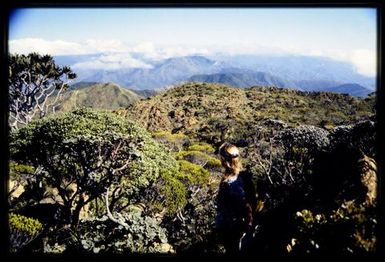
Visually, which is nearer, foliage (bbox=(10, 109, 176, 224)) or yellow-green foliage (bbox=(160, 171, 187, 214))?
foliage (bbox=(10, 109, 176, 224))

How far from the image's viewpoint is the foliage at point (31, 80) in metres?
18.3

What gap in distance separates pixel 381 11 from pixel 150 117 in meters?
33.2

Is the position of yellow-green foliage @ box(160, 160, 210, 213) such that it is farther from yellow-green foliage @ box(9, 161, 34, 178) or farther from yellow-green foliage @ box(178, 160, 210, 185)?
yellow-green foliage @ box(9, 161, 34, 178)

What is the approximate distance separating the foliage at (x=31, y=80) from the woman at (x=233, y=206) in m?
14.6

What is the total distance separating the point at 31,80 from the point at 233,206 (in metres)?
16.8

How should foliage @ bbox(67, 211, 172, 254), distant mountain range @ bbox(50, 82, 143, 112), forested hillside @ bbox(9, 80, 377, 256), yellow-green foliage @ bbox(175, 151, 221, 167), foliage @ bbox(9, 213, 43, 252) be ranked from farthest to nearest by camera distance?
distant mountain range @ bbox(50, 82, 143, 112) → yellow-green foliage @ bbox(175, 151, 221, 167) → foliage @ bbox(9, 213, 43, 252) → foliage @ bbox(67, 211, 172, 254) → forested hillside @ bbox(9, 80, 377, 256)

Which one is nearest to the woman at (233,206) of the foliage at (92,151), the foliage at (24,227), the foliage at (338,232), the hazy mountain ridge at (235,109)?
the foliage at (338,232)

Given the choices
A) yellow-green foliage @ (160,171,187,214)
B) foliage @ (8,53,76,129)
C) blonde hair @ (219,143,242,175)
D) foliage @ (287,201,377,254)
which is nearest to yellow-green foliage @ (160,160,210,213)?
yellow-green foliage @ (160,171,187,214)

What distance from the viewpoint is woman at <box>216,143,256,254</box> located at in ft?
16.6

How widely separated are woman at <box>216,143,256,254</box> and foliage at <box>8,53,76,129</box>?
14.6 metres

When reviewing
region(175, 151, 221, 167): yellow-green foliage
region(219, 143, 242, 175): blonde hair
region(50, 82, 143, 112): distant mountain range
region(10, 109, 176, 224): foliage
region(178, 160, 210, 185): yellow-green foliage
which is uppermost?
region(219, 143, 242, 175): blonde hair

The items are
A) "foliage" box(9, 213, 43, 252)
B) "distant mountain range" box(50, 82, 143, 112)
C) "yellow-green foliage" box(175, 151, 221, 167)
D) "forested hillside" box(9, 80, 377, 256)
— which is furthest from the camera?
"distant mountain range" box(50, 82, 143, 112)

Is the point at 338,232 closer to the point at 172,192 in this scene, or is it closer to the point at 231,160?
the point at 231,160
